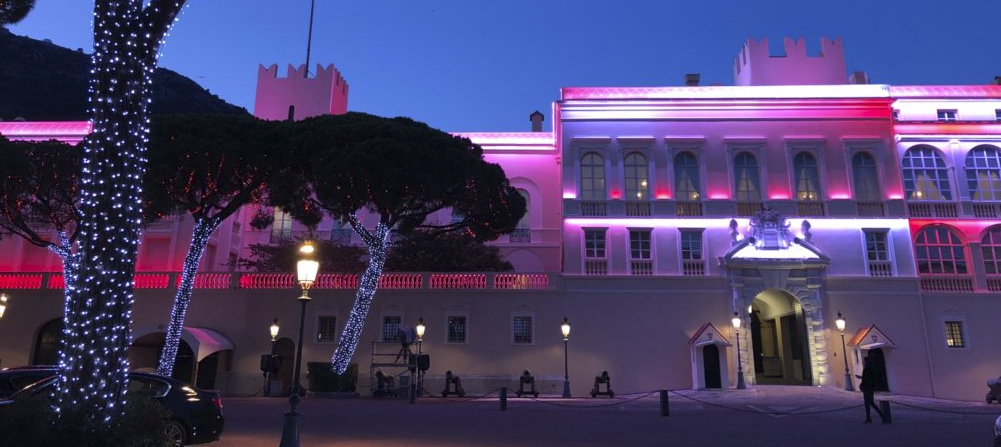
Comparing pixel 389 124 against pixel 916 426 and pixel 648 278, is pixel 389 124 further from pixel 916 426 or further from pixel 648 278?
pixel 916 426

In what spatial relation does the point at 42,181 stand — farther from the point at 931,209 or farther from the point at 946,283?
the point at 946,283

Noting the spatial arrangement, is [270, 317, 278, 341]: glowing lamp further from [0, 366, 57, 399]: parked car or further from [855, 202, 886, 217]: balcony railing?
[855, 202, 886, 217]: balcony railing

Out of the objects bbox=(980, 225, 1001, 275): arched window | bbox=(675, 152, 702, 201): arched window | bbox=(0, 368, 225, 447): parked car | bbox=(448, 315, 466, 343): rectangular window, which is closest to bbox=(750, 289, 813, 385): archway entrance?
bbox=(675, 152, 702, 201): arched window

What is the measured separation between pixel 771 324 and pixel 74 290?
29.1 meters

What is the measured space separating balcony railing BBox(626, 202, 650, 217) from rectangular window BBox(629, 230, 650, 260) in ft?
2.51

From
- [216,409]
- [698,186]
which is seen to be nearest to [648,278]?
[698,186]

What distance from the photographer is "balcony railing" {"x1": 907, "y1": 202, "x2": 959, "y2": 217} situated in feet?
90.9

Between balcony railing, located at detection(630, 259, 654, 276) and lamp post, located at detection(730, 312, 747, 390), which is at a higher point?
balcony railing, located at detection(630, 259, 654, 276)

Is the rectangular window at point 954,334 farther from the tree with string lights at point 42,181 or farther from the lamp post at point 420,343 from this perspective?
the tree with string lights at point 42,181

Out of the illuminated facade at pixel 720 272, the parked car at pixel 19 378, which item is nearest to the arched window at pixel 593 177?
the illuminated facade at pixel 720 272

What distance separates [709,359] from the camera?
25.4m

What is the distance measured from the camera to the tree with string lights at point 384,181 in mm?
21922

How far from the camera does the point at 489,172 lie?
2458cm

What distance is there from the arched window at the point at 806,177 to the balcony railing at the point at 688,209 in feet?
14.6
